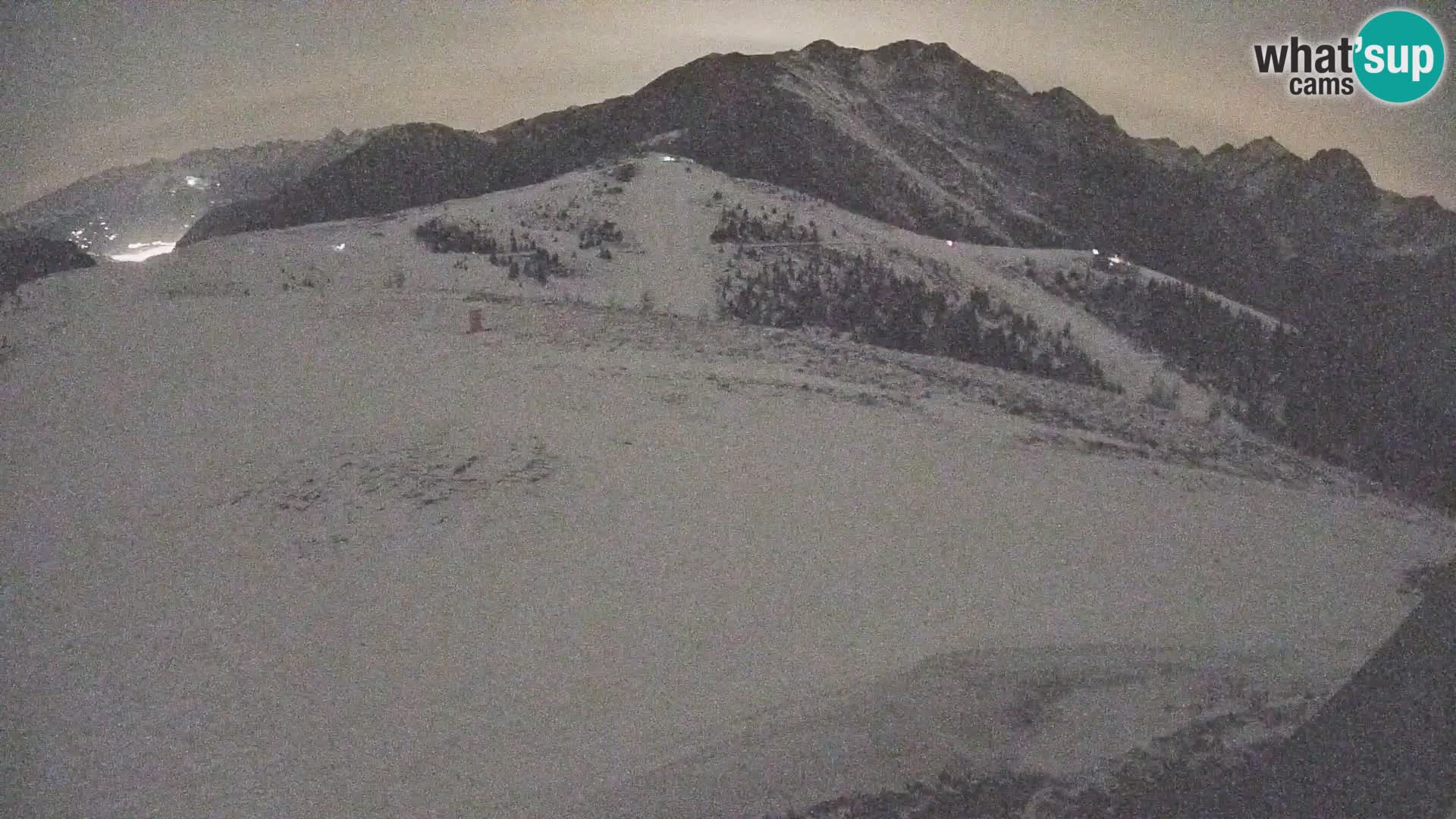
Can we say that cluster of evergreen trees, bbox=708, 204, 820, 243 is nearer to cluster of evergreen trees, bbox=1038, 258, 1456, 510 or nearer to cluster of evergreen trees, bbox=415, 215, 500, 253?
cluster of evergreen trees, bbox=415, 215, 500, 253

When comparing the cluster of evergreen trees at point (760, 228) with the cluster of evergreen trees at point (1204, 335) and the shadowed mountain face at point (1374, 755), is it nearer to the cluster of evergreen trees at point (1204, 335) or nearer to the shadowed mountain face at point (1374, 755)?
the cluster of evergreen trees at point (1204, 335)

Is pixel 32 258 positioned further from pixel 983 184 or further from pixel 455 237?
pixel 983 184

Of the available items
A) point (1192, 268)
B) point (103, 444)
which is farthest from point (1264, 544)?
point (1192, 268)

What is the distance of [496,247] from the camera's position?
1512cm

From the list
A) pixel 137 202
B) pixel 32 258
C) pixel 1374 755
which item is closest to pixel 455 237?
pixel 137 202

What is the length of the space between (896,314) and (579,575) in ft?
28.2

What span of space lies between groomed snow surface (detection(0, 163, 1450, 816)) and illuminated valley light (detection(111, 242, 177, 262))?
167cm

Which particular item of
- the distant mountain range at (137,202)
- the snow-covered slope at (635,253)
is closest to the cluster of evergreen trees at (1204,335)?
the snow-covered slope at (635,253)

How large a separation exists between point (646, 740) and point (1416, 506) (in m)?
6.43

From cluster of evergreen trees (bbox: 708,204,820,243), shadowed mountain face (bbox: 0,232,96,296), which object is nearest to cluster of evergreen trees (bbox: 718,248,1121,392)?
cluster of evergreen trees (bbox: 708,204,820,243)

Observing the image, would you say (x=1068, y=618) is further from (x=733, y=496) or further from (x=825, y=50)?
(x=825, y=50)

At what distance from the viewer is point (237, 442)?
626cm

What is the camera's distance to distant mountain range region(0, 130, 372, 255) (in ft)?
25.7

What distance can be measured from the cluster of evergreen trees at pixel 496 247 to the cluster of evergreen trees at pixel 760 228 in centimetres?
393
